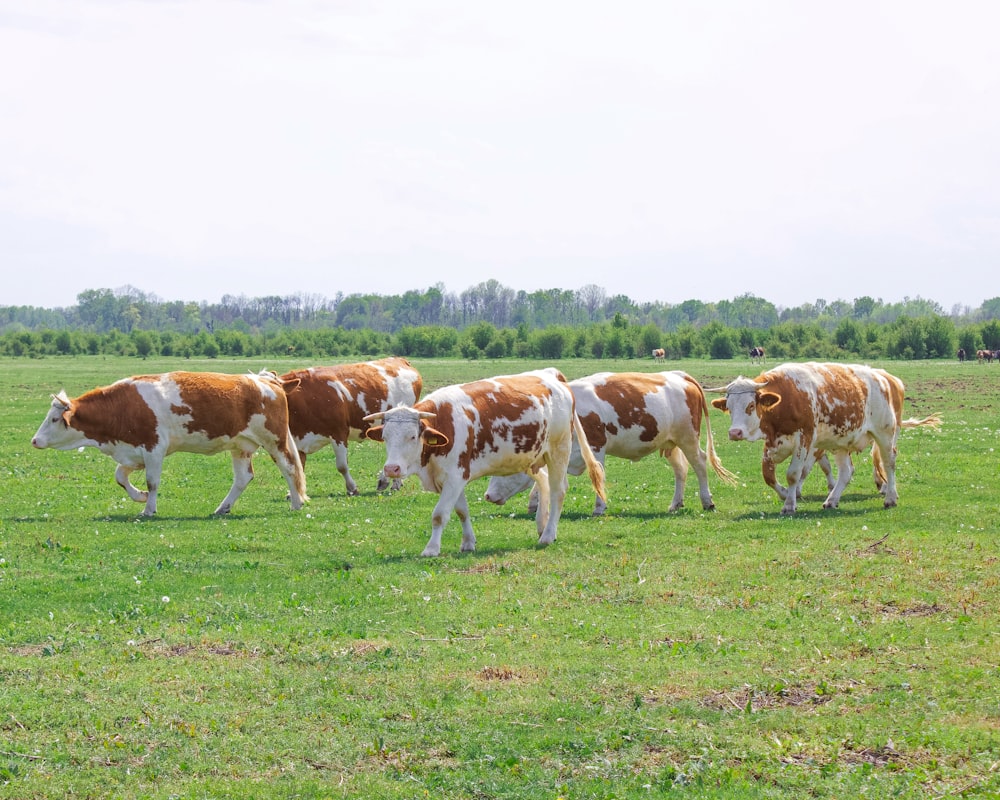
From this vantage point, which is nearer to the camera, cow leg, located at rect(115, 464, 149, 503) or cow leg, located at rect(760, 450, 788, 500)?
cow leg, located at rect(760, 450, 788, 500)

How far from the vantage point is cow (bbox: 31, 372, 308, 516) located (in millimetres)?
19891

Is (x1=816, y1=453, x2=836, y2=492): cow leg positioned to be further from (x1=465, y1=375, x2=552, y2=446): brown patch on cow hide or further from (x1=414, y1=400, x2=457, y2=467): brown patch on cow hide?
(x1=414, y1=400, x2=457, y2=467): brown patch on cow hide

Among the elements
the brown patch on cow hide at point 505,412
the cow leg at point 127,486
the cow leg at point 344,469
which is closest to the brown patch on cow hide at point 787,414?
the brown patch on cow hide at point 505,412

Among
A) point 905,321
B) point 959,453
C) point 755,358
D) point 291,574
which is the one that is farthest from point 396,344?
point 291,574

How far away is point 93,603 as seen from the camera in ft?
41.3

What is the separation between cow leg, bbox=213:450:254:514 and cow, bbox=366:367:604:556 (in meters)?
4.80

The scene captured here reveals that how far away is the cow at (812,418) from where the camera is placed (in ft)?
62.6

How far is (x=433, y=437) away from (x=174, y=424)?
265 inches

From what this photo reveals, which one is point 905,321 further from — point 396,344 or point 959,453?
point 959,453

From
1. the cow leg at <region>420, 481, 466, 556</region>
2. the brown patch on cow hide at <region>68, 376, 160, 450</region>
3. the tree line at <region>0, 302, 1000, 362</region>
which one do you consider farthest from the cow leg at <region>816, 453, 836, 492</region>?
the tree line at <region>0, 302, 1000, 362</region>

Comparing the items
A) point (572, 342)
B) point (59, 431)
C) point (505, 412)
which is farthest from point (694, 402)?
point (572, 342)

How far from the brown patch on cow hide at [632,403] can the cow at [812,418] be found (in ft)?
4.47

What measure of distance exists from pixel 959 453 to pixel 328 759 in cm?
2249

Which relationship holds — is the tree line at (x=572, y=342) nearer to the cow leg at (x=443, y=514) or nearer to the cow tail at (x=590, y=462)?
the cow tail at (x=590, y=462)
